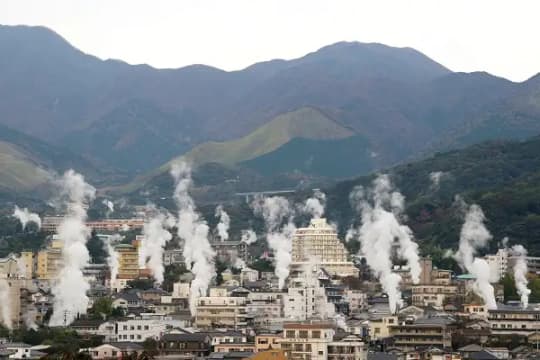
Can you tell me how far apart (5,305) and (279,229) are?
5191 centimetres

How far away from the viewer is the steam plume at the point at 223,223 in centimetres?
12331

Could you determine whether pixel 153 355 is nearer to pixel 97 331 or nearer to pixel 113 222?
pixel 97 331

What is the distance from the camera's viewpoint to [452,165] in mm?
146625

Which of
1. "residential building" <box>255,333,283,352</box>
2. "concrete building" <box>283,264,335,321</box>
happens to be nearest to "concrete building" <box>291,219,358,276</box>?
A: "concrete building" <box>283,264,335,321</box>

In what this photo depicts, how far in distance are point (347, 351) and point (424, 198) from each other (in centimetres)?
6650

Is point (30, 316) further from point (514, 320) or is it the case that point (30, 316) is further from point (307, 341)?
point (307, 341)

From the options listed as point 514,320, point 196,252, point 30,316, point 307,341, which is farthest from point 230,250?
point 307,341

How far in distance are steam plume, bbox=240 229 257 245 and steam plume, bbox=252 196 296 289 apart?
0.94m

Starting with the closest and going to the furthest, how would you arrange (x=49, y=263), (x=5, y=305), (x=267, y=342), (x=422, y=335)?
1. (x=267, y=342)
2. (x=422, y=335)
3. (x=5, y=305)
4. (x=49, y=263)

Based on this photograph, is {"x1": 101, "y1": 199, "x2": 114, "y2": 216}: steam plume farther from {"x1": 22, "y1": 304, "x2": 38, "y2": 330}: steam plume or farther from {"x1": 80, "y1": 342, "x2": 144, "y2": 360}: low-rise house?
{"x1": 80, "y1": 342, "x2": 144, "y2": 360}: low-rise house

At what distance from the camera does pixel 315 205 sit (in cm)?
14475

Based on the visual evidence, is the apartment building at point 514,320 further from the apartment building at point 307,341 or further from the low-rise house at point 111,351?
the low-rise house at point 111,351

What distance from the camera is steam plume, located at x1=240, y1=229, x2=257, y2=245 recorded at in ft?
392

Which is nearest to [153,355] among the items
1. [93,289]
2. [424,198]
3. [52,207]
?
[93,289]
